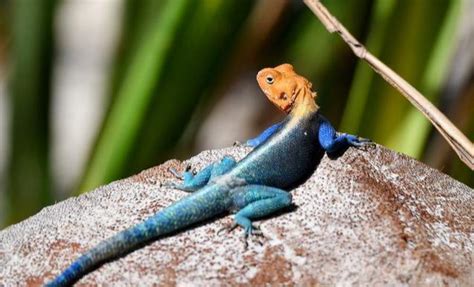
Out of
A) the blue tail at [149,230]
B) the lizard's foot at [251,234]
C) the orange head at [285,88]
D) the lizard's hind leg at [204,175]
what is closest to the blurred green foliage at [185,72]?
the orange head at [285,88]

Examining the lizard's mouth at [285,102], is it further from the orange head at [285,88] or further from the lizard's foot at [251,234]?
the lizard's foot at [251,234]

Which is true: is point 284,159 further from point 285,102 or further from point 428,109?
point 428,109

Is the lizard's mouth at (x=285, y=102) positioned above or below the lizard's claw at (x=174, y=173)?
above

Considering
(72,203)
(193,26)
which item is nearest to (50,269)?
(72,203)

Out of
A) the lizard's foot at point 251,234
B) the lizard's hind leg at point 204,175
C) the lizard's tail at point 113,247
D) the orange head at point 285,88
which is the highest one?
the orange head at point 285,88

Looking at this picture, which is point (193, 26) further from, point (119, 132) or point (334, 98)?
point (334, 98)

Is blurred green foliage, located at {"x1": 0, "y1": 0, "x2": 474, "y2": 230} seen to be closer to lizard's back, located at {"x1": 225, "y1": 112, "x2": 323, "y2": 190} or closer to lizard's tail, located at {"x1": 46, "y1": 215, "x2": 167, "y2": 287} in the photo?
lizard's back, located at {"x1": 225, "y1": 112, "x2": 323, "y2": 190}

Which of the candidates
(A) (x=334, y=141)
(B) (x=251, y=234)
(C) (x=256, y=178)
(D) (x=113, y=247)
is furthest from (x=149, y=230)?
(A) (x=334, y=141)
